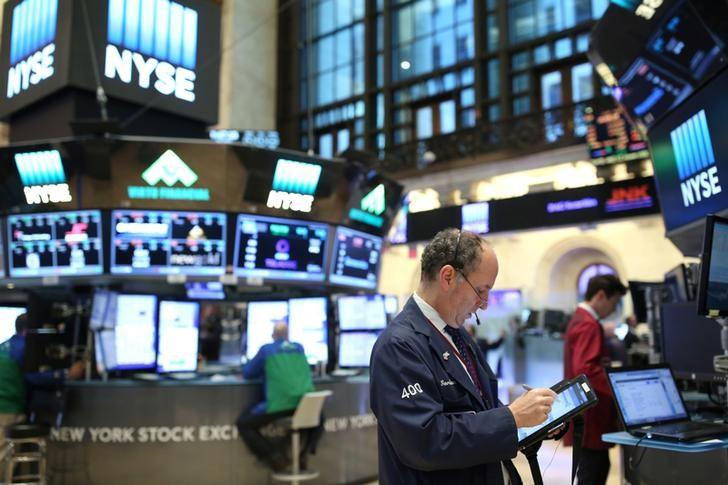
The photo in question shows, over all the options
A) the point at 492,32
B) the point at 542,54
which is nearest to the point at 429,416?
the point at 542,54

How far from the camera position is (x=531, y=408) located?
186 cm

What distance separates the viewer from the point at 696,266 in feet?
11.7

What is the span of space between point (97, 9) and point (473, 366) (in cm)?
593

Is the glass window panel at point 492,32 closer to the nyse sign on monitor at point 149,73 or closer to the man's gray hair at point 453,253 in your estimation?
the nyse sign on monitor at point 149,73

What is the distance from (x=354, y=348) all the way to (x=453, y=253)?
244 inches

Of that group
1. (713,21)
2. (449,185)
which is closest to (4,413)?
(713,21)

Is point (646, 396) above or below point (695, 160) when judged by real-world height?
below

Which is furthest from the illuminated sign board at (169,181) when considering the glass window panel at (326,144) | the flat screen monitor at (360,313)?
the glass window panel at (326,144)

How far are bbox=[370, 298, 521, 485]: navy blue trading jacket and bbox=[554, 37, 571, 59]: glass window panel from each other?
1757 centimetres

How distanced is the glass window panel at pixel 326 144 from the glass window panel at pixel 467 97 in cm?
525

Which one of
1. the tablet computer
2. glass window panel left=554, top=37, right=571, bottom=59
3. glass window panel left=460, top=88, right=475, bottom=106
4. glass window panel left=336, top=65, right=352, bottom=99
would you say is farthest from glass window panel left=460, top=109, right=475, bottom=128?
the tablet computer

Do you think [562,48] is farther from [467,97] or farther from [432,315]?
[432,315]

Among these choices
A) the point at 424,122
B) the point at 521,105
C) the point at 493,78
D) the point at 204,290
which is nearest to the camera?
the point at 204,290

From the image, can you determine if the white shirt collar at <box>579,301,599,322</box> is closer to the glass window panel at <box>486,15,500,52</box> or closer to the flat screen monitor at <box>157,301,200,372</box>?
the flat screen monitor at <box>157,301,200,372</box>
